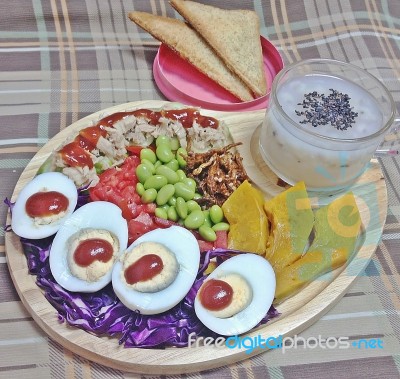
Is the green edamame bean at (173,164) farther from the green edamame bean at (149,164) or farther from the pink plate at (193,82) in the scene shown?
the pink plate at (193,82)

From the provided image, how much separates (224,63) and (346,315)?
4.76ft

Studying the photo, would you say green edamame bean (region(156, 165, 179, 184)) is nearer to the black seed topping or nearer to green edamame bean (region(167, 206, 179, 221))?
green edamame bean (region(167, 206, 179, 221))

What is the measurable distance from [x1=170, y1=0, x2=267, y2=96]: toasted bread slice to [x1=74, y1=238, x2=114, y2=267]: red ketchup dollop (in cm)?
129

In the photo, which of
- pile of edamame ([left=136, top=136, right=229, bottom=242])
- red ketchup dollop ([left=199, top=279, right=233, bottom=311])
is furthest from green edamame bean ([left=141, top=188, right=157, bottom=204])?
red ketchup dollop ([left=199, top=279, right=233, bottom=311])

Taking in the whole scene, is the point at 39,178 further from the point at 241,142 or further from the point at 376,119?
the point at 376,119

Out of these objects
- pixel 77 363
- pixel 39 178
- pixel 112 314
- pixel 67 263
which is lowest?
pixel 77 363

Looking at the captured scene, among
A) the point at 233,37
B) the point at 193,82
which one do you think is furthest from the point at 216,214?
the point at 233,37

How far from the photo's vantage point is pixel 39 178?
1.92 m

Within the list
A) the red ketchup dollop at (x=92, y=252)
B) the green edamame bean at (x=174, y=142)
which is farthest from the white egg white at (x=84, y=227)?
the green edamame bean at (x=174, y=142)

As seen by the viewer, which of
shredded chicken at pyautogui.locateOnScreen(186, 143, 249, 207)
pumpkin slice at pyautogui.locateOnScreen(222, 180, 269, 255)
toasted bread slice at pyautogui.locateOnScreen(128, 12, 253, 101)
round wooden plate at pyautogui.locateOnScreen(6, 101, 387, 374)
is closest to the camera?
round wooden plate at pyautogui.locateOnScreen(6, 101, 387, 374)

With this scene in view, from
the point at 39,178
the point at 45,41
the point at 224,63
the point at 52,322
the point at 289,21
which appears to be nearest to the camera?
the point at 52,322

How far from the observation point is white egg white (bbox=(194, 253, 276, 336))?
1.65 meters

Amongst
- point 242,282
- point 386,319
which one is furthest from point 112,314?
point 386,319

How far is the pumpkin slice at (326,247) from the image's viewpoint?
5.95ft
